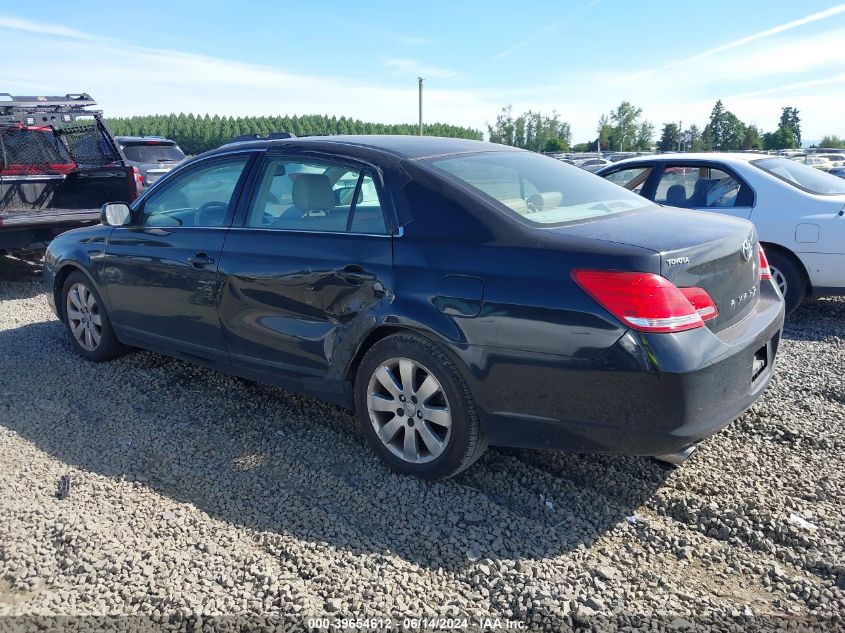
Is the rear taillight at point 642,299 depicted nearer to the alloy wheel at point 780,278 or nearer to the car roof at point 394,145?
the car roof at point 394,145

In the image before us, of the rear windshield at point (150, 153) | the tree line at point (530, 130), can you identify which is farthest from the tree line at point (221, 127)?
the rear windshield at point (150, 153)

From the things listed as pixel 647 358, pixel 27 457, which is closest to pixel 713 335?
pixel 647 358

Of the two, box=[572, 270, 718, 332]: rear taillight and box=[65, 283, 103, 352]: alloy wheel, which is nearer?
box=[572, 270, 718, 332]: rear taillight

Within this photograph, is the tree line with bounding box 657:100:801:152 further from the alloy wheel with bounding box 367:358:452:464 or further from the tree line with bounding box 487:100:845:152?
the alloy wheel with bounding box 367:358:452:464

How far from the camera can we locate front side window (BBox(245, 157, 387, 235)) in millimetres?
3629

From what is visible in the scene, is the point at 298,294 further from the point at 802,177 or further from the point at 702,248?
the point at 802,177

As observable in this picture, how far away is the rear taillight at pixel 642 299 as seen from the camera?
109 inches

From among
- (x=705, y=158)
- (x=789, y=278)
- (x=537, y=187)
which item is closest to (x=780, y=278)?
(x=789, y=278)

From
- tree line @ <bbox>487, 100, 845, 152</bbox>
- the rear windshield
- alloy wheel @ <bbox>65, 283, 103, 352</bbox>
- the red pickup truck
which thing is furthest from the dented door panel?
tree line @ <bbox>487, 100, 845, 152</bbox>

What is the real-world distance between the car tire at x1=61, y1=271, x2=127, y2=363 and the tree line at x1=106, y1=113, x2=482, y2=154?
66.2m

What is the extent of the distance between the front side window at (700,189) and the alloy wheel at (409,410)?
4.32 meters

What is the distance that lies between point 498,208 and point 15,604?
8.30 ft

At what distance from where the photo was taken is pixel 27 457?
12.5ft

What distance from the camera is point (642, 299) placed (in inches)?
109
